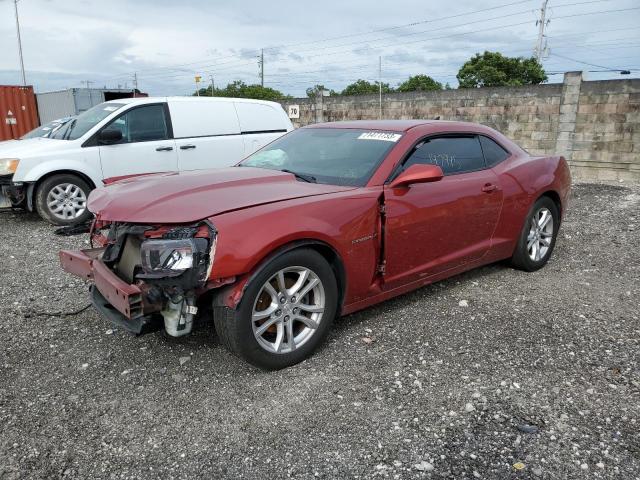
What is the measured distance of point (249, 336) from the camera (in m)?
2.96

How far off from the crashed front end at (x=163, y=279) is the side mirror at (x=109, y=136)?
4.65 m

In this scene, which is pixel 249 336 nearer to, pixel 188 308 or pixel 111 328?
pixel 188 308

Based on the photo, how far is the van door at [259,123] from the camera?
8414mm

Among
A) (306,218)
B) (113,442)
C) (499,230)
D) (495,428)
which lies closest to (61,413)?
(113,442)

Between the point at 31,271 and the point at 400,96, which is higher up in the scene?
the point at 400,96

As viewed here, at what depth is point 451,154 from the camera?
4.30m

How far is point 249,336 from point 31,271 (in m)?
3.45

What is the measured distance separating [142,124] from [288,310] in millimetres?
5511

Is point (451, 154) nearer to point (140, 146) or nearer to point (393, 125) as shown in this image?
point (393, 125)

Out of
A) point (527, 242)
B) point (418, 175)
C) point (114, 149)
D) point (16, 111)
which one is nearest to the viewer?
point (418, 175)

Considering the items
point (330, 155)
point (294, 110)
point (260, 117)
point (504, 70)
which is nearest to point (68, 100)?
point (294, 110)

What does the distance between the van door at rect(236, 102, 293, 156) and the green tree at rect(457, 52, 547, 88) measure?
35216 millimetres

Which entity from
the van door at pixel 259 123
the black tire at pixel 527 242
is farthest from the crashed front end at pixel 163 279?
the van door at pixel 259 123

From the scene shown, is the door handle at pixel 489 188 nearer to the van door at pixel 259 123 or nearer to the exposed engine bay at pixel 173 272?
the exposed engine bay at pixel 173 272
